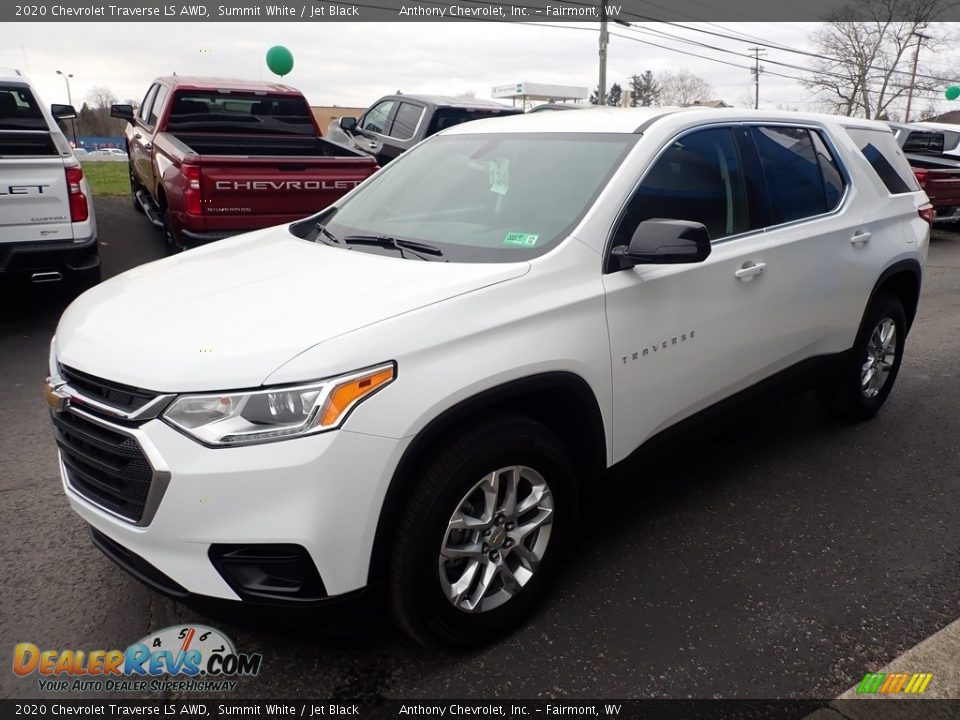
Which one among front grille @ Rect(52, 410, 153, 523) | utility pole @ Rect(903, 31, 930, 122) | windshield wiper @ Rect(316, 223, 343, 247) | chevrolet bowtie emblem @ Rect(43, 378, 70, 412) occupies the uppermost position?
utility pole @ Rect(903, 31, 930, 122)

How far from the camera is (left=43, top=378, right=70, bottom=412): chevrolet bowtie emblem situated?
246cm

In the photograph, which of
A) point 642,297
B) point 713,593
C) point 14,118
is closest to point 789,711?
point 713,593

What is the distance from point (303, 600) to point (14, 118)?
6581 mm

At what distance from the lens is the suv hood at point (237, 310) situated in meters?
2.20

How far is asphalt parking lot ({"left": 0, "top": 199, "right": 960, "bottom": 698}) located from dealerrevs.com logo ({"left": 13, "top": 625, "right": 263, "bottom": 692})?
48 mm

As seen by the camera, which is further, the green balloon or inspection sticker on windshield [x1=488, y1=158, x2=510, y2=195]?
the green balloon

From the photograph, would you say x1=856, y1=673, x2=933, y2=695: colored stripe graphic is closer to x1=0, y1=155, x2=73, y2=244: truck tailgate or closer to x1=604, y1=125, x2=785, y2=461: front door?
x1=604, y1=125, x2=785, y2=461: front door

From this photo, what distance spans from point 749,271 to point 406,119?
26.0 ft

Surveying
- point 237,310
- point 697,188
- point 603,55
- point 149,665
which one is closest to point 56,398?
point 237,310

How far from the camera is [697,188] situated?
334 cm

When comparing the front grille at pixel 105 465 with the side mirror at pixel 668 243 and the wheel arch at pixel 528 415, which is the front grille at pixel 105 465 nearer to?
the wheel arch at pixel 528 415

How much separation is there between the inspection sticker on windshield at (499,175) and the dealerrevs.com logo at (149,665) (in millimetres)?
2062

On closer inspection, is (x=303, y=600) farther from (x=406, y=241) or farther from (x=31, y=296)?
(x=31, y=296)

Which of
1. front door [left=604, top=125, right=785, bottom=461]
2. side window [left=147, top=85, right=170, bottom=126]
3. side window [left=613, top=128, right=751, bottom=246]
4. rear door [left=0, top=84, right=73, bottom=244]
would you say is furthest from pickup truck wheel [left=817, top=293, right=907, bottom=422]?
side window [left=147, top=85, right=170, bottom=126]
